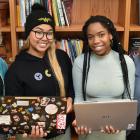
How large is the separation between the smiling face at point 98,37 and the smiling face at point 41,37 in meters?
0.25

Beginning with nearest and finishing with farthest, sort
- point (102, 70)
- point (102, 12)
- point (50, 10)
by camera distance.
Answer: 1. point (102, 70)
2. point (50, 10)
3. point (102, 12)

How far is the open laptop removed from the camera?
1.43 metres

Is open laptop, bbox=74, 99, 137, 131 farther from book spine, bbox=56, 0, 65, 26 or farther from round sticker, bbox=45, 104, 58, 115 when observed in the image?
book spine, bbox=56, 0, 65, 26

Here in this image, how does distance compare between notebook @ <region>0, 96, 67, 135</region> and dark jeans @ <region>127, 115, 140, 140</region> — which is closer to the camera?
notebook @ <region>0, 96, 67, 135</region>

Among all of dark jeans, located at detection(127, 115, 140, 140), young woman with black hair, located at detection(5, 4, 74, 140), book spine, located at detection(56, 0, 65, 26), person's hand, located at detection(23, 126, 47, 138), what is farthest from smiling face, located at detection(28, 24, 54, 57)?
dark jeans, located at detection(127, 115, 140, 140)

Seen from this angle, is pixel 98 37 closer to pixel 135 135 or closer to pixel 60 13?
pixel 60 13

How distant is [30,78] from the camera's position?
160 centimetres

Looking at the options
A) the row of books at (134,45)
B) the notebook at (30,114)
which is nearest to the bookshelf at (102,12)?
the row of books at (134,45)

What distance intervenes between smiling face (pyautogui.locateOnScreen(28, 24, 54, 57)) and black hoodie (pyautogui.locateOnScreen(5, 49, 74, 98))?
0.25 ft

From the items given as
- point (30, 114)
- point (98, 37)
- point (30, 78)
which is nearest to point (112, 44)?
point (98, 37)

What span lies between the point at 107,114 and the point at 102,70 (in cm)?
33

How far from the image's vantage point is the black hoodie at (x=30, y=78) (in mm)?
1576

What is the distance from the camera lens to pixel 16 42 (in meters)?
2.17

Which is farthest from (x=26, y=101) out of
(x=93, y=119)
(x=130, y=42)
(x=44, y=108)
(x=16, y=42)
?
(x=130, y=42)
